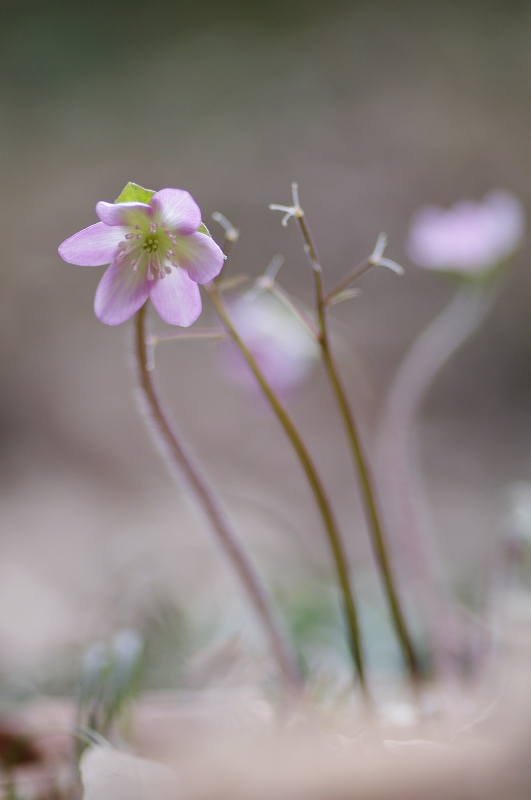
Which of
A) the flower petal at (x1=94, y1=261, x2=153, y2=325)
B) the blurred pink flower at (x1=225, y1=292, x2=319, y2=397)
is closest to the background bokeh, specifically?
the blurred pink flower at (x1=225, y1=292, x2=319, y2=397)

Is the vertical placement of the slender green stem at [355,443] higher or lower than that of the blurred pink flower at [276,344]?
lower

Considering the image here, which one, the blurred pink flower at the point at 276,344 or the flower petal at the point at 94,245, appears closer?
the flower petal at the point at 94,245

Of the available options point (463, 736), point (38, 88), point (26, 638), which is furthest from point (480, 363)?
point (38, 88)

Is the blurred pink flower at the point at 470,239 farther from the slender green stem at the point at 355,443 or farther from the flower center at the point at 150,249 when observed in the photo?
the flower center at the point at 150,249

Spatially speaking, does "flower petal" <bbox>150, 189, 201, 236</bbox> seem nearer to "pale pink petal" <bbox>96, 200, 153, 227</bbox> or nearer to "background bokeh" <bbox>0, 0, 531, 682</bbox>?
"pale pink petal" <bbox>96, 200, 153, 227</bbox>

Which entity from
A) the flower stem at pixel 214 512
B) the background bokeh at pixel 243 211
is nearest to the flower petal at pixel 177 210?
the flower stem at pixel 214 512

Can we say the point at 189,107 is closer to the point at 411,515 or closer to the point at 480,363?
the point at 480,363
